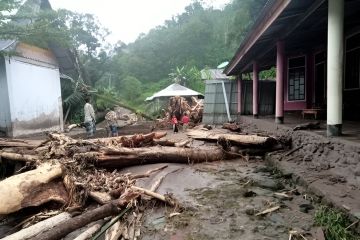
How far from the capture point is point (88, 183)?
5.05 m

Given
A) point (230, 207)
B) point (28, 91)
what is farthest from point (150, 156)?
point (28, 91)

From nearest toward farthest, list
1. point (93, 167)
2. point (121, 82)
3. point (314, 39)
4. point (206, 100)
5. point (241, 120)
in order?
point (93, 167) < point (314, 39) < point (241, 120) < point (206, 100) < point (121, 82)

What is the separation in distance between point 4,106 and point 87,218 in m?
12.6

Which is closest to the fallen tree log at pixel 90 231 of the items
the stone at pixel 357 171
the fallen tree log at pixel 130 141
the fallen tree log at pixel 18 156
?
the fallen tree log at pixel 18 156

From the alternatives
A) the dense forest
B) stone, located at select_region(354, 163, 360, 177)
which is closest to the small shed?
the dense forest

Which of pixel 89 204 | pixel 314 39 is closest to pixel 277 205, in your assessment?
pixel 89 204

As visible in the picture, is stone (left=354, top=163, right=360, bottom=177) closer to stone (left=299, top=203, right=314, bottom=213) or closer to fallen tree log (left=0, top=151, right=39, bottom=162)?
stone (left=299, top=203, right=314, bottom=213)

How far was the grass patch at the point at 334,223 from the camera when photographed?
9.77ft

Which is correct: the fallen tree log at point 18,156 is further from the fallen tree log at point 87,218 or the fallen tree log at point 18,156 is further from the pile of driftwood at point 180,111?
the pile of driftwood at point 180,111

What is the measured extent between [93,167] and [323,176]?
13.3 feet

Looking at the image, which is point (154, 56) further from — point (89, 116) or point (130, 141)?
point (130, 141)

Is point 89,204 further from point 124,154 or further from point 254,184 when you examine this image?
point 254,184

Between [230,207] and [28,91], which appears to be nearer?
[230,207]

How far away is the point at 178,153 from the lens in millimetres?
6551
